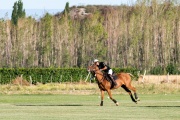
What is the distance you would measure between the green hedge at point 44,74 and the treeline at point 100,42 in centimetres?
1635

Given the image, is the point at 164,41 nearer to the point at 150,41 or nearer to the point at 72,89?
the point at 150,41

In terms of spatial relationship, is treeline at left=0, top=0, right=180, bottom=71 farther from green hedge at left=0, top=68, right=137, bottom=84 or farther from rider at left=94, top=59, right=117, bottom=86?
rider at left=94, top=59, right=117, bottom=86

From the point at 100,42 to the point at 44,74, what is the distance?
21.7 meters

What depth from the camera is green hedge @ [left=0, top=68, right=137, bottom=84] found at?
7725cm

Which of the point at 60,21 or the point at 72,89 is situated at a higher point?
the point at 60,21

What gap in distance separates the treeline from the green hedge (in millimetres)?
16350

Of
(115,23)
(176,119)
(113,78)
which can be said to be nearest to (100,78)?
(113,78)

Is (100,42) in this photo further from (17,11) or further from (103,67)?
(103,67)

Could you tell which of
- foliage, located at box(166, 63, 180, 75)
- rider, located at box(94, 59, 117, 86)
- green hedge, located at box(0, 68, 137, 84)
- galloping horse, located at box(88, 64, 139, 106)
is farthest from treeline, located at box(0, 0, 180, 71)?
rider, located at box(94, 59, 117, 86)

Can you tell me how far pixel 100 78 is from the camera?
120 feet

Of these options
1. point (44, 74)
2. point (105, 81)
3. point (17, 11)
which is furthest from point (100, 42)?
point (105, 81)

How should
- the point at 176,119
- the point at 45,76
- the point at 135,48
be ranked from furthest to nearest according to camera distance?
the point at 135,48 < the point at 45,76 < the point at 176,119

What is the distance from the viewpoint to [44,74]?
78688mm

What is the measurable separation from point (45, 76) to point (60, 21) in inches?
1029
